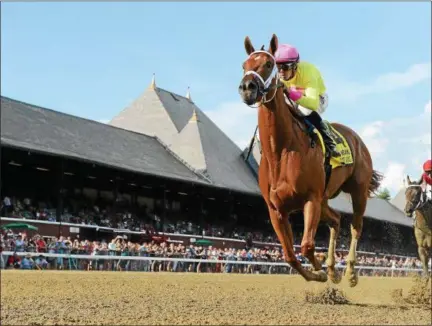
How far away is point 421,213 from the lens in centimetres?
1464

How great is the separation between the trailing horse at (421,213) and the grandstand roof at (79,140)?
12.9m

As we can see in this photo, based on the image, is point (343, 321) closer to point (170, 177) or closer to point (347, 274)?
point (347, 274)

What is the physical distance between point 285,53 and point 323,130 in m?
A: 1.11

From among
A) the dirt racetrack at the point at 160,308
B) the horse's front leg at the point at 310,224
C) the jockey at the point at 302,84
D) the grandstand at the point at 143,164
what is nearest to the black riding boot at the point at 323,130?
the jockey at the point at 302,84

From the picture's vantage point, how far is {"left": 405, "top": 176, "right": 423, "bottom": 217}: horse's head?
1379cm

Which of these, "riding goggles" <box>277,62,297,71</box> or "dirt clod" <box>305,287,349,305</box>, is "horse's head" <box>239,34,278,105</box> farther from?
"dirt clod" <box>305,287,349,305</box>

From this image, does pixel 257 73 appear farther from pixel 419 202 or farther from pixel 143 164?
pixel 143 164

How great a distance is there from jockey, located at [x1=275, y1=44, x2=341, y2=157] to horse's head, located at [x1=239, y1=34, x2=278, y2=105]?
0.61m

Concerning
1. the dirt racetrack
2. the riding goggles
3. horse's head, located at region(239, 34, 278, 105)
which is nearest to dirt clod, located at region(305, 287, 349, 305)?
the dirt racetrack

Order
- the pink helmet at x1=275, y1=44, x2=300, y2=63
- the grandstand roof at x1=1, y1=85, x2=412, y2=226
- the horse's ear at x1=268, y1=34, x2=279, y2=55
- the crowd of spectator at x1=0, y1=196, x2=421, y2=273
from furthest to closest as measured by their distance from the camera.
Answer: the grandstand roof at x1=1, y1=85, x2=412, y2=226, the crowd of spectator at x1=0, y1=196, x2=421, y2=273, the pink helmet at x1=275, y1=44, x2=300, y2=63, the horse's ear at x1=268, y1=34, x2=279, y2=55

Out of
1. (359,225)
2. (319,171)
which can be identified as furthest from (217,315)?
(359,225)

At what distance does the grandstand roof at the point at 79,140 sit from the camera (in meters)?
23.2

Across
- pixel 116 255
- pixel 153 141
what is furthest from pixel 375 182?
pixel 153 141

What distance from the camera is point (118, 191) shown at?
28.3 meters
